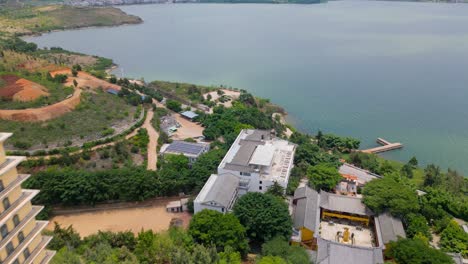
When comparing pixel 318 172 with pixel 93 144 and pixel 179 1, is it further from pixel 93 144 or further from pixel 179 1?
pixel 179 1

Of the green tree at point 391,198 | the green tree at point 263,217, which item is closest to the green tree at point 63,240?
the green tree at point 263,217

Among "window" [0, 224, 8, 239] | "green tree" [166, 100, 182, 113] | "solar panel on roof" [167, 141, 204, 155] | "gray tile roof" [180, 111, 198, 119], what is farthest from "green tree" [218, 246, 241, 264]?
"green tree" [166, 100, 182, 113]

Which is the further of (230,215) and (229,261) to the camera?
(230,215)

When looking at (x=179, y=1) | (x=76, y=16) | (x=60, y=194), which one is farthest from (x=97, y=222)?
(x=179, y=1)

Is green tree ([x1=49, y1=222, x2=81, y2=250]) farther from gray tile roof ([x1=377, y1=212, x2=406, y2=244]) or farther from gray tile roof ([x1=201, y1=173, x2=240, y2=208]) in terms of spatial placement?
gray tile roof ([x1=377, y1=212, x2=406, y2=244])

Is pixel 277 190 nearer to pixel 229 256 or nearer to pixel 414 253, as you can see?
pixel 229 256

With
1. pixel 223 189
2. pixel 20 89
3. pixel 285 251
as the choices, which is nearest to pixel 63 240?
pixel 223 189
